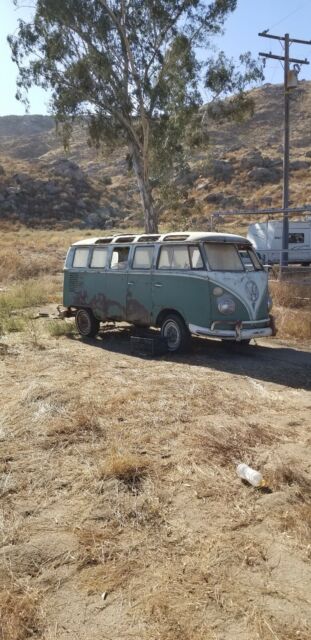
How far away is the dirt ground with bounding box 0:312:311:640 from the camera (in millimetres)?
3131

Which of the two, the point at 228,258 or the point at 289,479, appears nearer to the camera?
the point at 289,479

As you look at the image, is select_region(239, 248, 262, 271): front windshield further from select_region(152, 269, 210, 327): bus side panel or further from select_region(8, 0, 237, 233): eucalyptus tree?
select_region(8, 0, 237, 233): eucalyptus tree

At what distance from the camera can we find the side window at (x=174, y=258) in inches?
389

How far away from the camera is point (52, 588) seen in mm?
3385

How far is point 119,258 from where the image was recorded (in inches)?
448

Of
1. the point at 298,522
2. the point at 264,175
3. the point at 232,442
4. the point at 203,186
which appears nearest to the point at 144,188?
the point at 232,442

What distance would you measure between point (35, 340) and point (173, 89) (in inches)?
558

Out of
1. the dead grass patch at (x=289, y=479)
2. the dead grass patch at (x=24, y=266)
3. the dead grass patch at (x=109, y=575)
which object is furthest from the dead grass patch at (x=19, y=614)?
the dead grass patch at (x=24, y=266)

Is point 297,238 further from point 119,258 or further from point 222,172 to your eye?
point 222,172

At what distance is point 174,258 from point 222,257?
87 cm

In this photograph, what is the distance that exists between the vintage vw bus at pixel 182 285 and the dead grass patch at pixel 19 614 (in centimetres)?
646

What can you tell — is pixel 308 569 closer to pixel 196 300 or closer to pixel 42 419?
pixel 42 419

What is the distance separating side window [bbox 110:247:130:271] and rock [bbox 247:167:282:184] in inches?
1842

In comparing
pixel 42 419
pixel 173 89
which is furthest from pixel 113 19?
pixel 42 419
